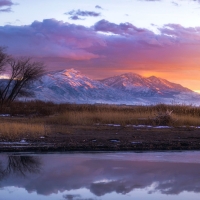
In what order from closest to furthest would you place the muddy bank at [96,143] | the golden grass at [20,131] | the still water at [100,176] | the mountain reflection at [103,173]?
the still water at [100,176]
the mountain reflection at [103,173]
the muddy bank at [96,143]
the golden grass at [20,131]

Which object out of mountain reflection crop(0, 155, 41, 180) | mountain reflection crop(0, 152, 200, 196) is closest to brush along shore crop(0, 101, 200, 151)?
mountain reflection crop(0, 155, 41, 180)

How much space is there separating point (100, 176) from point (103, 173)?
0.43 metres

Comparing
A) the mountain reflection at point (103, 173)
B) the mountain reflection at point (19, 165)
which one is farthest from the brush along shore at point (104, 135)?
the mountain reflection at point (103, 173)

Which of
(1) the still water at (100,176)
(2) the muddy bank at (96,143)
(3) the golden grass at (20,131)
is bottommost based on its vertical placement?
(1) the still water at (100,176)

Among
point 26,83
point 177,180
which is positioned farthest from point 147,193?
point 26,83

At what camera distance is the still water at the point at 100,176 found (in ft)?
31.5

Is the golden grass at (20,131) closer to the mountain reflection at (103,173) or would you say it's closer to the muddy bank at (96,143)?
the muddy bank at (96,143)

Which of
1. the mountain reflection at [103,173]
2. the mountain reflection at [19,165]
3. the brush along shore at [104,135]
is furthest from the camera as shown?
the brush along shore at [104,135]

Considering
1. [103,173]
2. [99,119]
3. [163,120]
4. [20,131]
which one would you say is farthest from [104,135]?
[103,173]

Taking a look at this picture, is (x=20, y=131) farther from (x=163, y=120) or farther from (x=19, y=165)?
(x=163, y=120)

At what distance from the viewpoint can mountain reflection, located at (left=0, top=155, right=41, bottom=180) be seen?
472 inches

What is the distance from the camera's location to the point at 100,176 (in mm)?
11586

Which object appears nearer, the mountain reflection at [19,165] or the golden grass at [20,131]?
the mountain reflection at [19,165]

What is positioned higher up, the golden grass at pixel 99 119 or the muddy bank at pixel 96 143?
the golden grass at pixel 99 119
